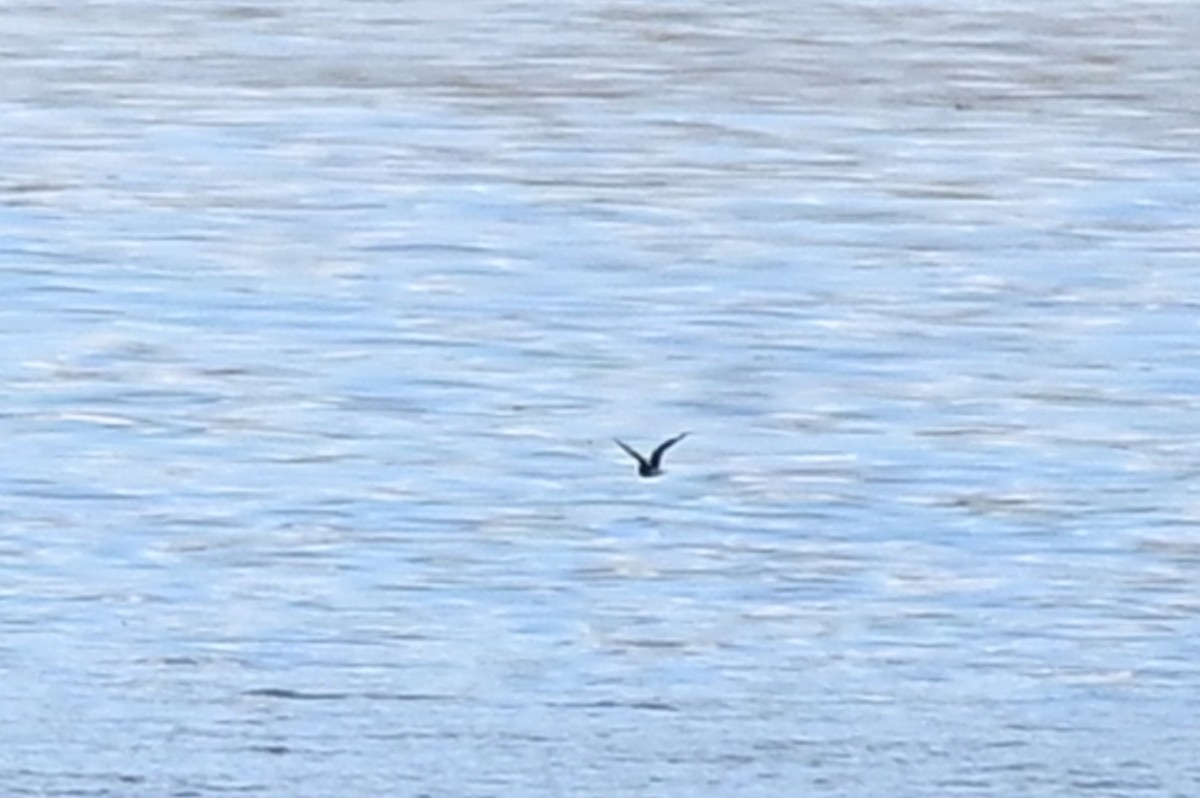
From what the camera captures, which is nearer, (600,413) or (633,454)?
(633,454)

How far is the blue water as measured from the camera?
16.3 feet

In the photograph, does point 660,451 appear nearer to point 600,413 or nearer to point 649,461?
point 649,461

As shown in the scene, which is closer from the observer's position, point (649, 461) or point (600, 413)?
point (649, 461)

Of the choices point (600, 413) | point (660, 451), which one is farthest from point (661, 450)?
point (600, 413)

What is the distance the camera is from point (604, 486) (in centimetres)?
619

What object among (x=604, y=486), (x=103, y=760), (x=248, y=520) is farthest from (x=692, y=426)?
(x=103, y=760)

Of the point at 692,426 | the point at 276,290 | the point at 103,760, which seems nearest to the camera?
the point at 103,760

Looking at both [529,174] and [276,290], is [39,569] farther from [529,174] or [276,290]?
[529,174]

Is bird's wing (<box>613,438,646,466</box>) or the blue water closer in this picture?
the blue water

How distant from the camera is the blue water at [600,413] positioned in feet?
16.3

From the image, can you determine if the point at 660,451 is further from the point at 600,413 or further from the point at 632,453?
the point at 600,413

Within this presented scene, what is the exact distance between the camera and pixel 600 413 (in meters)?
6.71

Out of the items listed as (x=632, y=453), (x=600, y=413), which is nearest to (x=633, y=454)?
(x=632, y=453)

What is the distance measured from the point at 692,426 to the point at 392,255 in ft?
5.13
